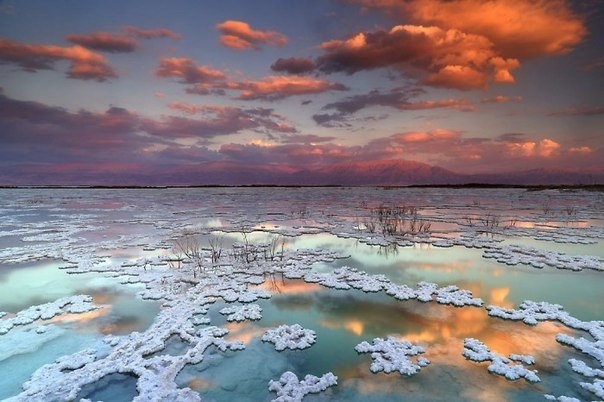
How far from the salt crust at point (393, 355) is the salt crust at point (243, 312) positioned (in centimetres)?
276

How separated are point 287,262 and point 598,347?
9178mm

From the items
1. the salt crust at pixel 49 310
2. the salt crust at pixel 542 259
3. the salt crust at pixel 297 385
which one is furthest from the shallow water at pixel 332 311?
the salt crust at pixel 542 259

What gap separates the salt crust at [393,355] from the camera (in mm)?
6238

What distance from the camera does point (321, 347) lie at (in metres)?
7.12

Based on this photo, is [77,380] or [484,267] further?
[484,267]

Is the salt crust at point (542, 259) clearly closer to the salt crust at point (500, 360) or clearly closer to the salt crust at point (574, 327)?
the salt crust at point (574, 327)

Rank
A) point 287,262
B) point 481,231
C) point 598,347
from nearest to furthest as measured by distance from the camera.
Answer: point 598,347 → point 287,262 → point 481,231

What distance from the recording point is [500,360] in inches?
253

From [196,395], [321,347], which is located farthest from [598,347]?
[196,395]

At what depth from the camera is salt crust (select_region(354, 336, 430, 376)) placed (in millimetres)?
6238

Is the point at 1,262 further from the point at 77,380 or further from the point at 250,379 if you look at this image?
the point at 250,379

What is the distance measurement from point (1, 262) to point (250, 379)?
44.1 ft

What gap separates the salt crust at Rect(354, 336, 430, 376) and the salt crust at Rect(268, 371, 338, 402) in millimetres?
886

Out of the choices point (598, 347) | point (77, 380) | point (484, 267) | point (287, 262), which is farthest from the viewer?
point (287, 262)
